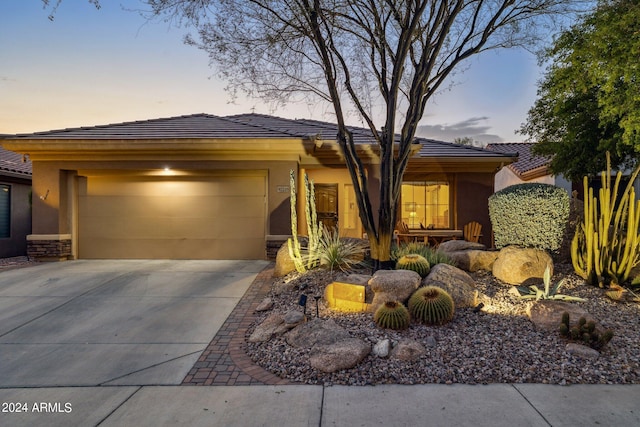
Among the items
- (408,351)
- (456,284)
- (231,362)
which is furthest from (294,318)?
(456,284)

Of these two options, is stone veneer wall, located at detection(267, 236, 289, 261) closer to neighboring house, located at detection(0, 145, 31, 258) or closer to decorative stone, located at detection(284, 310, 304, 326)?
decorative stone, located at detection(284, 310, 304, 326)

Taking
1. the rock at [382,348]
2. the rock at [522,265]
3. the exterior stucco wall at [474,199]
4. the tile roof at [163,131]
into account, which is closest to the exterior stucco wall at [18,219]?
the tile roof at [163,131]

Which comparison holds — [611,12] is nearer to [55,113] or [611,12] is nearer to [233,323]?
[233,323]

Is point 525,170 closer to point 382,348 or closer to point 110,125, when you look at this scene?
point 382,348

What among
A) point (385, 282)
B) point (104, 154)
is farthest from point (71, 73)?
point (385, 282)

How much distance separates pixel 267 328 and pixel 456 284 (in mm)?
2821

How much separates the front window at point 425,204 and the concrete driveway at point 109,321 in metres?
6.41

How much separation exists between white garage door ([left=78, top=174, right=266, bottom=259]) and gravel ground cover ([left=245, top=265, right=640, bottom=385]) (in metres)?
5.56

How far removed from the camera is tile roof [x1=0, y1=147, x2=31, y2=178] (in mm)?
11256

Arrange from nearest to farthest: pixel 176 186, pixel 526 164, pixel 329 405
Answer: pixel 329 405
pixel 176 186
pixel 526 164

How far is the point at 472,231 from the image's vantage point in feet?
37.1

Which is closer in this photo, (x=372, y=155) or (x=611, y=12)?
(x=611, y=12)

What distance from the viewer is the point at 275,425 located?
2922mm

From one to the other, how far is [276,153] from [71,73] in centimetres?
595
